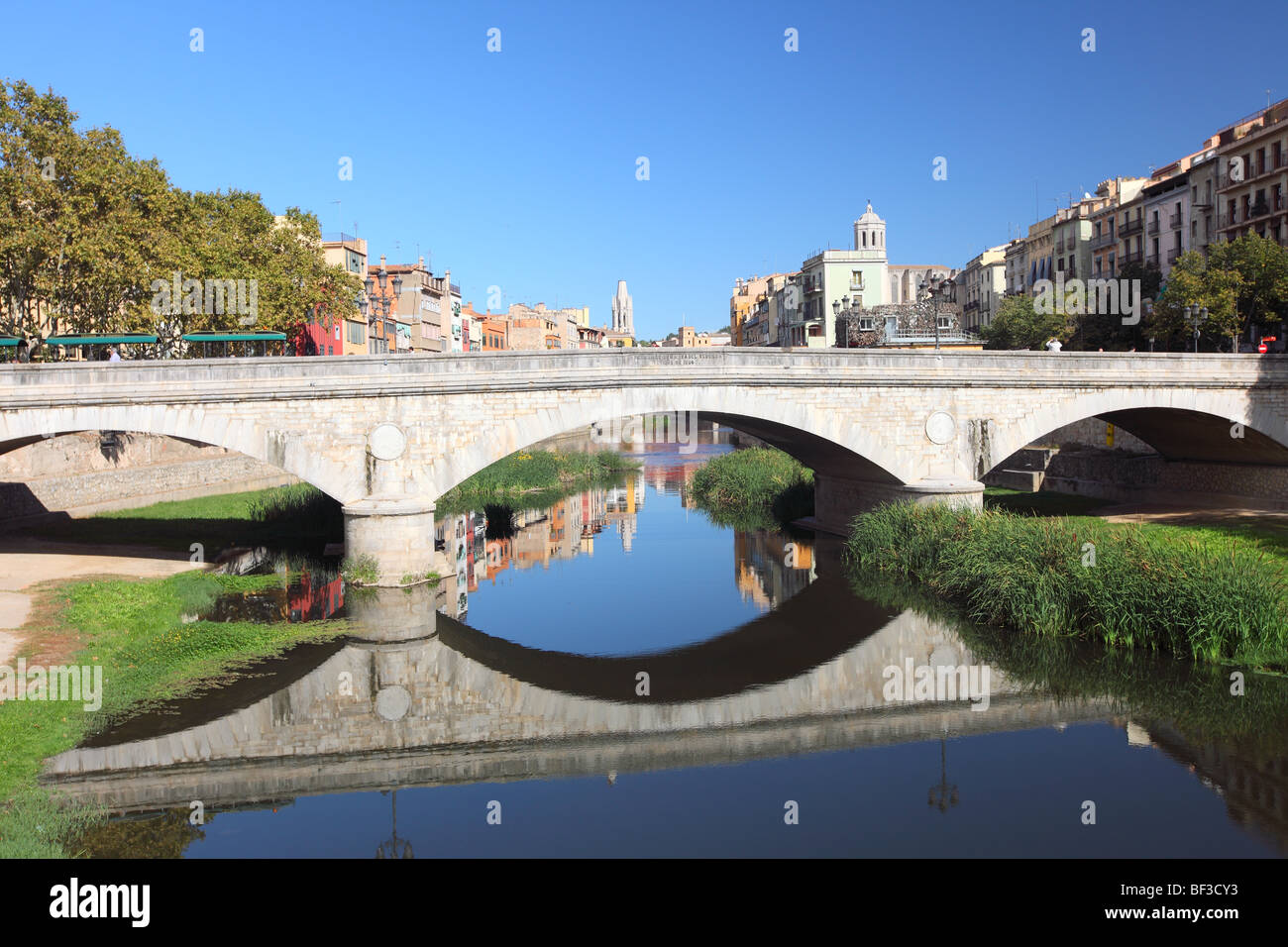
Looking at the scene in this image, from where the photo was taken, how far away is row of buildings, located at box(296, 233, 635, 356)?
55531 mm

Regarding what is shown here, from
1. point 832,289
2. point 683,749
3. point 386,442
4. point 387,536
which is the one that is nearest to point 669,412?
point 386,442

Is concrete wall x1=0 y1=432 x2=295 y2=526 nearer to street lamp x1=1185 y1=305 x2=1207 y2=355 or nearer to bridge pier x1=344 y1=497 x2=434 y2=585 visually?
bridge pier x1=344 y1=497 x2=434 y2=585

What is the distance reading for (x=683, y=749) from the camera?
47.9 ft

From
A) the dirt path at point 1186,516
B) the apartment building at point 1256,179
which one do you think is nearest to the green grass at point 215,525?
the dirt path at point 1186,516

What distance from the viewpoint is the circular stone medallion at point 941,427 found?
90.4 ft

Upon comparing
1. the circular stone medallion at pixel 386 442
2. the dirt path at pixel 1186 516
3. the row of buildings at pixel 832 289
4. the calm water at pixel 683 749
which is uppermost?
the row of buildings at pixel 832 289

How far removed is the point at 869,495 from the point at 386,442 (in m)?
14.5

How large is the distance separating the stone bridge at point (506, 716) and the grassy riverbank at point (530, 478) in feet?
59.2

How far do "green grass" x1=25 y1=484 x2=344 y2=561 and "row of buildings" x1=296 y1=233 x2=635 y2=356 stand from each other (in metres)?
7.74

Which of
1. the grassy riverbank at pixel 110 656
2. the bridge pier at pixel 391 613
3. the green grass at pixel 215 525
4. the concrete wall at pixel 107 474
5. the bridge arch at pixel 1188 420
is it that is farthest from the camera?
the concrete wall at pixel 107 474

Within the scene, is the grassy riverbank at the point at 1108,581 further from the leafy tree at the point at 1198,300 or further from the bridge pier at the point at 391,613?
the leafy tree at the point at 1198,300

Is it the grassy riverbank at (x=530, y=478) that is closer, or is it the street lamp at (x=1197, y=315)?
the street lamp at (x=1197, y=315)

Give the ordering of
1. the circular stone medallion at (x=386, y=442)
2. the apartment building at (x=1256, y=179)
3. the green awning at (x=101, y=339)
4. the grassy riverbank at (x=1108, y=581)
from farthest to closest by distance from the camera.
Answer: the apartment building at (x=1256, y=179) < the green awning at (x=101, y=339) < the circular stone medallion at (x=386, y=442) < the grassy riverbank at (x=1108, y=581)
